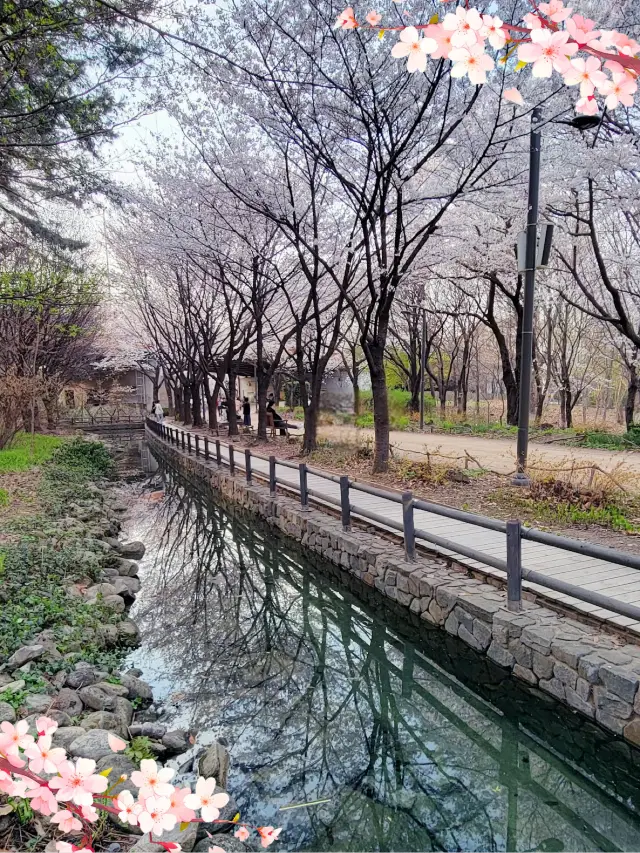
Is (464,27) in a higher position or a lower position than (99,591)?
higher

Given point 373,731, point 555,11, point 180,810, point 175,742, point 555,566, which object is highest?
point 555,11

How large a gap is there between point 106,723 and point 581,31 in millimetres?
4554

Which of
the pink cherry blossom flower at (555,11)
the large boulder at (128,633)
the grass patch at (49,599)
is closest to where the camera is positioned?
the pink cherry blossom flower at (555,11)

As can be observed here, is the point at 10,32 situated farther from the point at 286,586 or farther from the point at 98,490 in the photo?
the point at 98,490

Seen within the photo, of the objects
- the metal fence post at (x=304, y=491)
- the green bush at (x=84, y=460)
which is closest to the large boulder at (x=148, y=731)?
the metal fence post at (x=304, y=491)

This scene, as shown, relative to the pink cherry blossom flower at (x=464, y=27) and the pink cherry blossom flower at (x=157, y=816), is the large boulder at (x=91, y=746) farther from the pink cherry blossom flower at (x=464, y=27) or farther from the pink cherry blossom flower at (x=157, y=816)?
the pink cherry blossom flower at (x=464, y=27)

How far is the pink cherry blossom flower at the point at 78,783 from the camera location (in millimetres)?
1508

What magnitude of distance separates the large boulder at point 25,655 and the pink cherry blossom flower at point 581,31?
199 inches

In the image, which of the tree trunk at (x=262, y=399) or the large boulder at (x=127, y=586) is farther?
the tree trunk at (x=262, y=399)

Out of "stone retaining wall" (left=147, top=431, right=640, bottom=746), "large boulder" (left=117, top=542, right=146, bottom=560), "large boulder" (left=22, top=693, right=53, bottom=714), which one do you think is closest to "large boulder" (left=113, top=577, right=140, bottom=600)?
"large boulder" (left=117, top=542, right=146, bottom=560)

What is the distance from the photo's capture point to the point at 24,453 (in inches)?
570

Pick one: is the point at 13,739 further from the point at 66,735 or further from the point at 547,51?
the point at 547,51

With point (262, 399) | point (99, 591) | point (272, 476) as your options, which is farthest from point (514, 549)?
point (262, 399)

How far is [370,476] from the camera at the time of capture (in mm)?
10039
